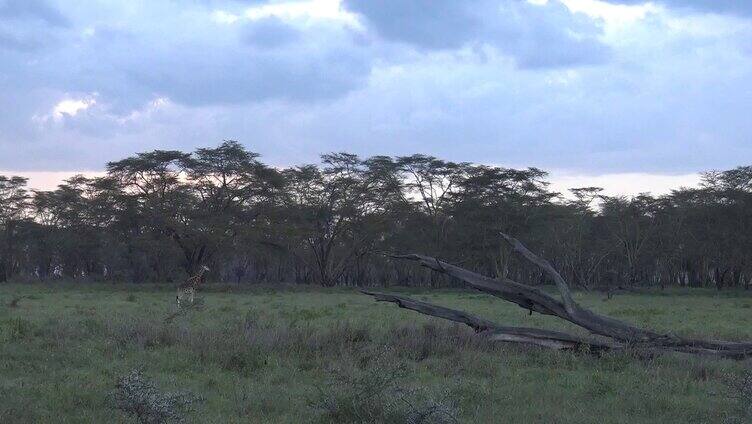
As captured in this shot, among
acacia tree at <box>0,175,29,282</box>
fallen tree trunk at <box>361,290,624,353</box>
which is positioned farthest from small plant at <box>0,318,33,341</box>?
acacia tree at <box>0,175,29,282</box>

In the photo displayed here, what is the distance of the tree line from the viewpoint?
49.7m

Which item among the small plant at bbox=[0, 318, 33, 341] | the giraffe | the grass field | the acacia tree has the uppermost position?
the acacia tree

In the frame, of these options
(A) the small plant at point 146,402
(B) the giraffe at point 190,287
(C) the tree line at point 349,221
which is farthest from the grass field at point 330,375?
(C) the tree line at point 349,221

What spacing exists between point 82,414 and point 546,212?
4780 centimetres

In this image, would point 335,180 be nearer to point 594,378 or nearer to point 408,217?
point 408,217

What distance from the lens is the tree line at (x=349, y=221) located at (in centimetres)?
4972

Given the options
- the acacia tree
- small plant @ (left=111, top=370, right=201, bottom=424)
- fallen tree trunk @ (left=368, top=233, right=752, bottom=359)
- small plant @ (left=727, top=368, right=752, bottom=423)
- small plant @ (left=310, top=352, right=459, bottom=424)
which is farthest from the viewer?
the acacia tree

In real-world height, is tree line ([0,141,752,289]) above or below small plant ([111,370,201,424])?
above

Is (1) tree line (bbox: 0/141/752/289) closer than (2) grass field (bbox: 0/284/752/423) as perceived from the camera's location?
No

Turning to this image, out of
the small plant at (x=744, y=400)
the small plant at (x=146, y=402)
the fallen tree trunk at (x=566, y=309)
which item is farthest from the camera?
the fallen tree trunk at (x=566, y=309)

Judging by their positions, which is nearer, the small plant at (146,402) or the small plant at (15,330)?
the small plant at (146,402)

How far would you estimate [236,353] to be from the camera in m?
11.3

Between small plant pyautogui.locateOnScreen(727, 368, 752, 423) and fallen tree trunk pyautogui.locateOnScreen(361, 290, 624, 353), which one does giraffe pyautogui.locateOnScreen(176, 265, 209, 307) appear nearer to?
fallen tree trunk pyautogui.locateOnScreen(361, 290, 624, 353)

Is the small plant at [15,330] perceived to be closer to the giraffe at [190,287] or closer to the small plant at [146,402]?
the small plant at [146,402]
